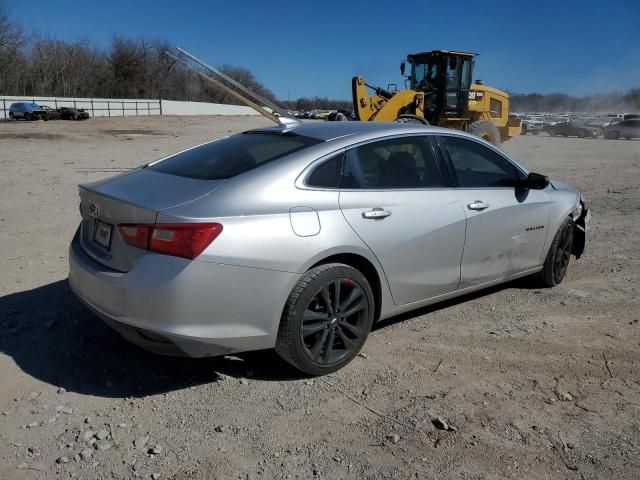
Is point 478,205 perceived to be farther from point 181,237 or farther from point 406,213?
point 181,237

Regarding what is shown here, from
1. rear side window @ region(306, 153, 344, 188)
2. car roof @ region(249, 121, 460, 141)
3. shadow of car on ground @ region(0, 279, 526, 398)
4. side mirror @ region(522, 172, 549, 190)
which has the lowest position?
shadow of car on ground @ region(0, 279, 526, 398)

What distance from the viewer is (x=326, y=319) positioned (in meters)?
3.51

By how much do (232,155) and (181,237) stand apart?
3.54 ft

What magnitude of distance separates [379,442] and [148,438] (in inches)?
46.5

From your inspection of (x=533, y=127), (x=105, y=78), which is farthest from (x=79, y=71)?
(x=533, y=127)

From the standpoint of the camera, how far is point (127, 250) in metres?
3.18

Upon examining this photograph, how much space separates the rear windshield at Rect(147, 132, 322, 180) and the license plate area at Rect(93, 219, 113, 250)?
0.58 metres

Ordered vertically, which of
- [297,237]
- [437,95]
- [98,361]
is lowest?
[98,361]

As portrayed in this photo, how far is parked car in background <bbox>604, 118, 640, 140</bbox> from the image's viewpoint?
39094 millimetres

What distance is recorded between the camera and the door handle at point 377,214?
366 centimetres

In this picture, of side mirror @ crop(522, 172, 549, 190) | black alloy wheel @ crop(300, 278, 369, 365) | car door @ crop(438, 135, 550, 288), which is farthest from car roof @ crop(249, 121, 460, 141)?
black alloy wheel @ crop(300, 278, 369, 365)

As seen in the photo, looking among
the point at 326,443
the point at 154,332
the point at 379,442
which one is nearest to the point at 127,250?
the point at 154,332

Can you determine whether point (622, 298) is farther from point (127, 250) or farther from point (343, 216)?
point (127, 250)

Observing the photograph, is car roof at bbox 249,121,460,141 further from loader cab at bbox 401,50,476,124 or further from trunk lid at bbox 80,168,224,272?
loader cab at bbox 401,50,476,124
